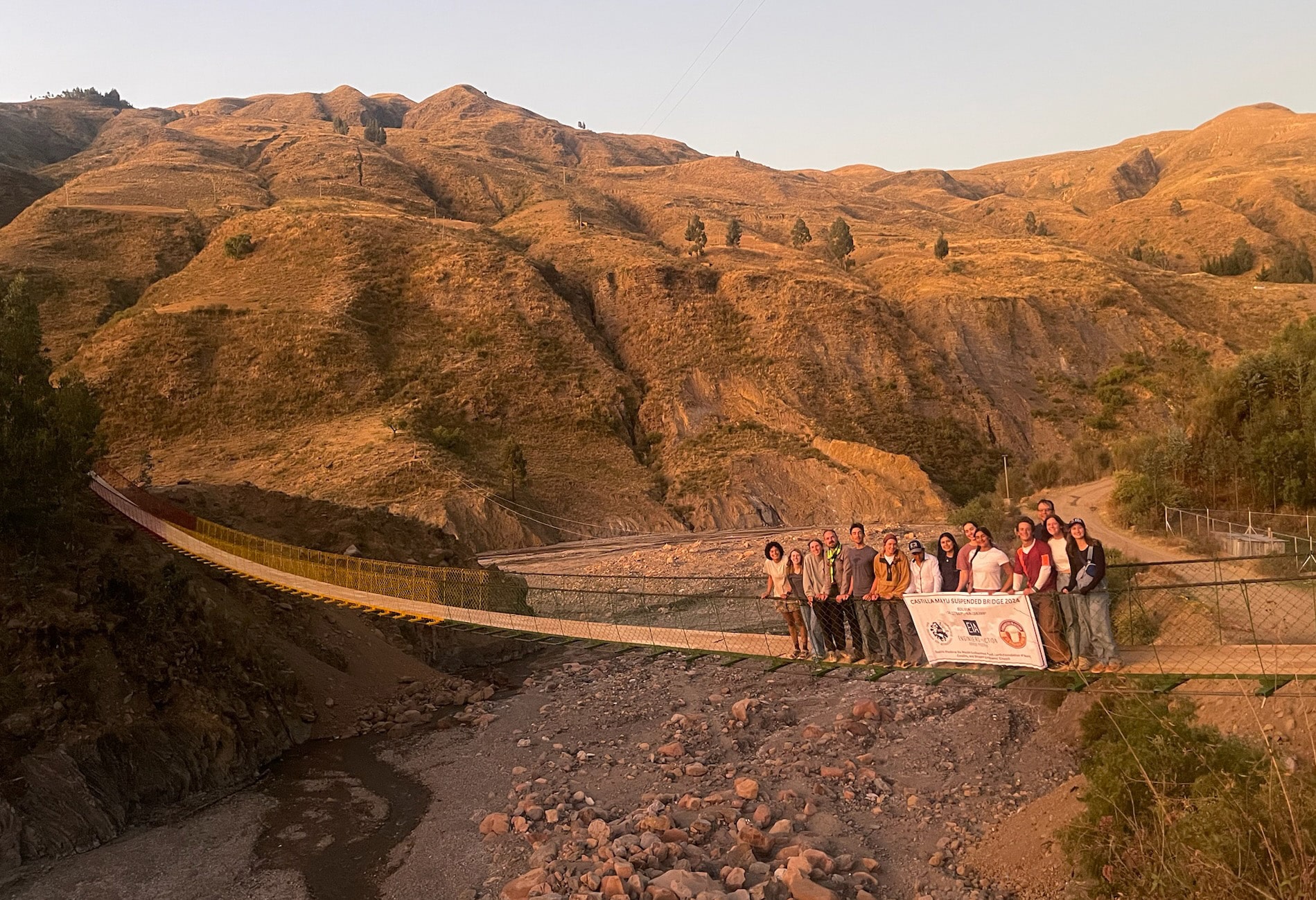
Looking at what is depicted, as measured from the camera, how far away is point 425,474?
135ft

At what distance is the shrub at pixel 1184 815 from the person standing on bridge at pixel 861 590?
2.47m

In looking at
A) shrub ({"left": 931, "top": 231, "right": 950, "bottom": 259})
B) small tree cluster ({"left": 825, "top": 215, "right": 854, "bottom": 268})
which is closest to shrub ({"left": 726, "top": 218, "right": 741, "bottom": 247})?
small tree cluster ({"left": 825, "top": 215, "right": 854, "bottom": 268})

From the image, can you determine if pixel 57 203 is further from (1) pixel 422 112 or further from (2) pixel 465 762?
(1) pixel 422 112

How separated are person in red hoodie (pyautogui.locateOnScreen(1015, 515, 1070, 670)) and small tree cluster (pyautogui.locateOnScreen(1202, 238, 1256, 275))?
308ft

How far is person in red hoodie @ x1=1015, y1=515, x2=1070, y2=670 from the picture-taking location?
8.52 metres

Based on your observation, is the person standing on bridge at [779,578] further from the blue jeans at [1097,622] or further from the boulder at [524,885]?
the boulder at [524,885]

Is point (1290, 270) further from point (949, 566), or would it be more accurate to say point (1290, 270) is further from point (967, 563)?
point (967, 563)

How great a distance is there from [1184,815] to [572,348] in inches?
2029

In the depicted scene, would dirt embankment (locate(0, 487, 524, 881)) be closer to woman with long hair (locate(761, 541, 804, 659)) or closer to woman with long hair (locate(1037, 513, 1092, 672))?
→ woman with long hair (locate(761, 541, 804, 659))

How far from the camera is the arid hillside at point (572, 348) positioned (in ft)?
151

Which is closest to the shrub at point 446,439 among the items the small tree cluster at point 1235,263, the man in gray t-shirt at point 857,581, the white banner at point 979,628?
the man in gray t-shirt at point 857,581

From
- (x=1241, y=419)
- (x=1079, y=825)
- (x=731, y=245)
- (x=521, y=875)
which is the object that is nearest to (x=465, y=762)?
(x=521, y=875)

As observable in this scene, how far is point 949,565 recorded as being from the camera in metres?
9.49

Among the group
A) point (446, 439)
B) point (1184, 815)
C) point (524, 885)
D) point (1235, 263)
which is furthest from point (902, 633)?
point (1235, 263)
